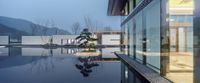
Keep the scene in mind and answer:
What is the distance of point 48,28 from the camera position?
171ft

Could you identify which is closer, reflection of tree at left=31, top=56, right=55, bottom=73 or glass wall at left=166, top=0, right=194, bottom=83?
glass wall at left=166, top=0, right=194, bottom=83

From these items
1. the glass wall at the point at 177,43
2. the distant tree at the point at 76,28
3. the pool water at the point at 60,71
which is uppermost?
the distant tree at the point at 76,28

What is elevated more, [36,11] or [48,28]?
[36,11]

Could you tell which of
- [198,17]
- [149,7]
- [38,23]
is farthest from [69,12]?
[198,17]

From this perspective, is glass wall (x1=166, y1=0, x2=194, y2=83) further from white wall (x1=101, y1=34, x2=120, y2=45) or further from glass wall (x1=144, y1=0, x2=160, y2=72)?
white wall (x1=101, y1=34, x2=120, y2=45)

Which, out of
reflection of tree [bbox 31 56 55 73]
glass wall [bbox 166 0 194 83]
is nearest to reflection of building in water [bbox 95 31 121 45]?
reflection of tree [bbox 31 56 55 73]

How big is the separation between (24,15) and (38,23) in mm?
15408

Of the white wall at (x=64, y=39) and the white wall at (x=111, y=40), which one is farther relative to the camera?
the white wall at (x=64, y=39)

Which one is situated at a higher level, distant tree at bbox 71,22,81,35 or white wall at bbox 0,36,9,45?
distant tree at bbox 71,22,81,35

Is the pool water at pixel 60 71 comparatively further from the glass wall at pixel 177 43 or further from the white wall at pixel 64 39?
the white wall at pixel 64 39

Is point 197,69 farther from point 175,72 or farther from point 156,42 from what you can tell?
point 156,42

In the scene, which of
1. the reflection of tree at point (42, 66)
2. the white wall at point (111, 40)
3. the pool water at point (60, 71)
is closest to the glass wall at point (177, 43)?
the pool water at point (60, 71)

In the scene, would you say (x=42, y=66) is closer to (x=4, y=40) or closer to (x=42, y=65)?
(x=42, y=65)

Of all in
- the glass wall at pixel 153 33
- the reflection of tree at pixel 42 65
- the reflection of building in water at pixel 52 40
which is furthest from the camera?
the reflection of building in water at pixel 52 40
